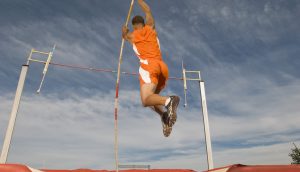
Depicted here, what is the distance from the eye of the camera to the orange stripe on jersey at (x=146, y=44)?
13.9 feet

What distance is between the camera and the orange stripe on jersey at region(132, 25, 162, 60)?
425cm

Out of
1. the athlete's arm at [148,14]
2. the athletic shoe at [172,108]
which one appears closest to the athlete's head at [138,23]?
the athlete's arm at [148,14]

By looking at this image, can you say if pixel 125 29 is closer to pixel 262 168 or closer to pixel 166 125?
pixel 166 125

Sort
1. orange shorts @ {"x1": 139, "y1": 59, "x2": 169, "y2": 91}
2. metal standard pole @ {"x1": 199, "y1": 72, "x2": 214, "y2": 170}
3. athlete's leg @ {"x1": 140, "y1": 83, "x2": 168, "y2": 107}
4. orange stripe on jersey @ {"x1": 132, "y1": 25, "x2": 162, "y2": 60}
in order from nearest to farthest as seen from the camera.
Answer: athlete's leg @ {"x1": 140, "y1": 83, "x2": 168, "y2": 107}, orange shorts @ {"x1": 139, "y1": 59, "x2": 169, "y2": 91}, orange stripe on jersey @ {"x1": 132, "y1": 25, "x2": 162, "y2": 60}, metal standard pole @ {"x1": 199, "y1": 72, "x2": 214, "y2": 170}

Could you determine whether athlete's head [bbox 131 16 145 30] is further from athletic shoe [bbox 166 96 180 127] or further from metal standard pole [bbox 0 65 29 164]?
metal standard pole [bbox 0 65 29 164]

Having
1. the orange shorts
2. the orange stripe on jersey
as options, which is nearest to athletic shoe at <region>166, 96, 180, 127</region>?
the orange shorts

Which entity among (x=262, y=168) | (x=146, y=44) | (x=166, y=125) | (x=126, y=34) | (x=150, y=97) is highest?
(x=126, y=34)

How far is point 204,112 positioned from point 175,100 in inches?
153

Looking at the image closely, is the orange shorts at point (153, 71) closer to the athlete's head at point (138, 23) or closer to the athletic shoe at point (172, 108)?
the athletic shoe at point (172, 108)

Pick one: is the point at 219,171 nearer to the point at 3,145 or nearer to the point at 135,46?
the point at 135,46

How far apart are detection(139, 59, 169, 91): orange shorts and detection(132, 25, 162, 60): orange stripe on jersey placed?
0.43ft

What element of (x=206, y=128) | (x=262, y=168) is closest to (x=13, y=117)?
(x=206, y=128)

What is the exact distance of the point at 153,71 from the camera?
3947mm

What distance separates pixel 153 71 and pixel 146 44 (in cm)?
57
